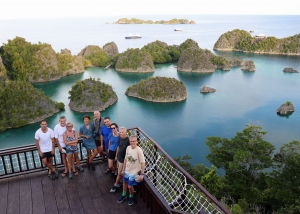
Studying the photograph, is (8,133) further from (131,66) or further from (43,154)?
(131,66)

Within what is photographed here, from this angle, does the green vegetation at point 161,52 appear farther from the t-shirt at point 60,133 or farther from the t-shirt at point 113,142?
the t-shirt at point 113,142

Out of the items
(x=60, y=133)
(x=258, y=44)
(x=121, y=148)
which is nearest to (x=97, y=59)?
(x=258, y=44)

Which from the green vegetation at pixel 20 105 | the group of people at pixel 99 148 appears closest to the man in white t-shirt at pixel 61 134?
the group of people at pixel 99 148

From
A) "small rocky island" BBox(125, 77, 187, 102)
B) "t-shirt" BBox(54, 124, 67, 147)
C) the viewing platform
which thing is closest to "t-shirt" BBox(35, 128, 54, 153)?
"t-shirt" BBox(54, 124, 67, 147)

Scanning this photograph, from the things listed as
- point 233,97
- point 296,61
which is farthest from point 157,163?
point 296,61

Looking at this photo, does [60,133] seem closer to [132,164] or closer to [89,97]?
[132,164]

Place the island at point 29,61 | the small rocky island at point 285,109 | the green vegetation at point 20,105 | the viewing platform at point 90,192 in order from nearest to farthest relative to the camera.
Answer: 1. the viewing platform at point 90,192
2. the green vegetation at point 20,105
3. the small rocky island at point 285,109
4. the island at point 29,61
